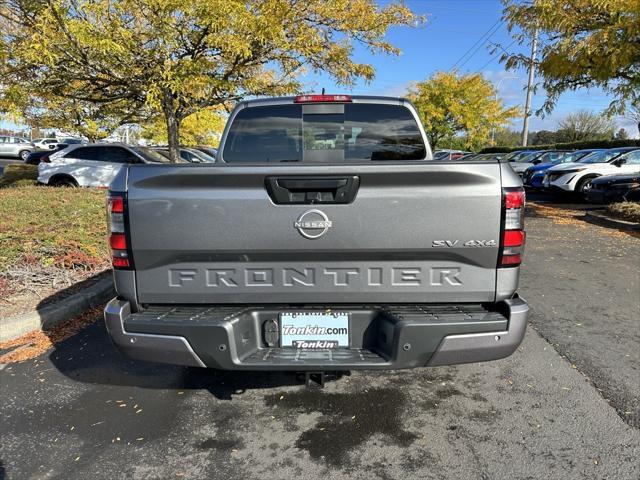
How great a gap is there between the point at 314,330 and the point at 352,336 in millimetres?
217

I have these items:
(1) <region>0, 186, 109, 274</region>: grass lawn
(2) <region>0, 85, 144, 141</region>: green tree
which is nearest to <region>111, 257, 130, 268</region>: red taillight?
(1) <region>0, 186, 109, 274</region>: grass lawn

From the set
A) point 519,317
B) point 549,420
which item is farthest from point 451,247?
point 549,420

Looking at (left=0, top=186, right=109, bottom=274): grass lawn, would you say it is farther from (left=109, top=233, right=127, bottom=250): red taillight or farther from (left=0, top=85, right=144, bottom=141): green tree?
(left=109, top=233, right=127, bottom=250): red taillight

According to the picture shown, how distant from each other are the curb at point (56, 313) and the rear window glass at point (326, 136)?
245 cm

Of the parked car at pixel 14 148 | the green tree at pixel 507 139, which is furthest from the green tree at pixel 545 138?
the parked car at pixel 14 148

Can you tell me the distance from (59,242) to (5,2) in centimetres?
505

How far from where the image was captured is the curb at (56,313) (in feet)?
14.2

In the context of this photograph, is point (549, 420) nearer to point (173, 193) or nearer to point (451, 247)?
point (451, 247)

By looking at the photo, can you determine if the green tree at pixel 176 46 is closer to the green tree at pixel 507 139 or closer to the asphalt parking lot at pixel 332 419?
the asphalt parking lot at pixel 332 419

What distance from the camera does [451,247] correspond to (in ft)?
8.27

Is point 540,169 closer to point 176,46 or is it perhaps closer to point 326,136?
point 176,46

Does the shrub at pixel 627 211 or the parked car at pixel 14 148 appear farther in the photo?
the parked car at pixel 14 148

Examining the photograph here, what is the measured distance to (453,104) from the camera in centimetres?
3184

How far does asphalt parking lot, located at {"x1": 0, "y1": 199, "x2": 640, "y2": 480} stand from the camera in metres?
2.55
